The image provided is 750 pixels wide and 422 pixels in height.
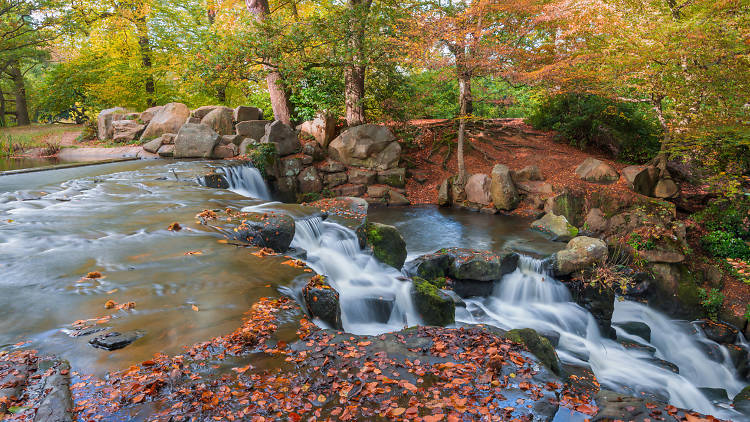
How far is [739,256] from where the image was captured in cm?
929

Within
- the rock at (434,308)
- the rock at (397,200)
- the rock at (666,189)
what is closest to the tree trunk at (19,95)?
the rock at (397,200)

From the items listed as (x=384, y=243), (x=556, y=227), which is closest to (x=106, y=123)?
(x=384, y=243)

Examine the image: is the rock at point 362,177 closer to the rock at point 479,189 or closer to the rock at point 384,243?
the rock at point 479,189

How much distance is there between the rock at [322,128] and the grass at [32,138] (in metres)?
11.5

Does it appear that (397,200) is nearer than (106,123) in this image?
Yes

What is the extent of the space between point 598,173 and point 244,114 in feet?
41.5

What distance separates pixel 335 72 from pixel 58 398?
45.6 feet

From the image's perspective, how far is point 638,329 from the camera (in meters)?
7.80

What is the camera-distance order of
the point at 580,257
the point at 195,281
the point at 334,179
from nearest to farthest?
the point at 195,281 → the point at 580,257 → the point at 334,179

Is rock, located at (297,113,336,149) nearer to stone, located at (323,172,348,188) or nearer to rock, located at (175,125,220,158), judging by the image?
stone, located at (323,172,348,188)

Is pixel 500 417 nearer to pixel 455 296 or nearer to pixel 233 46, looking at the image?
pixel 455 296

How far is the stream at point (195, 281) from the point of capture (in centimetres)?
372

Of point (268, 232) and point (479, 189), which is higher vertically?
point (268, 232)

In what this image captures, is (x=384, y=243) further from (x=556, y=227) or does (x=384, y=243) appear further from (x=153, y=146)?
(x=153, y=146)
